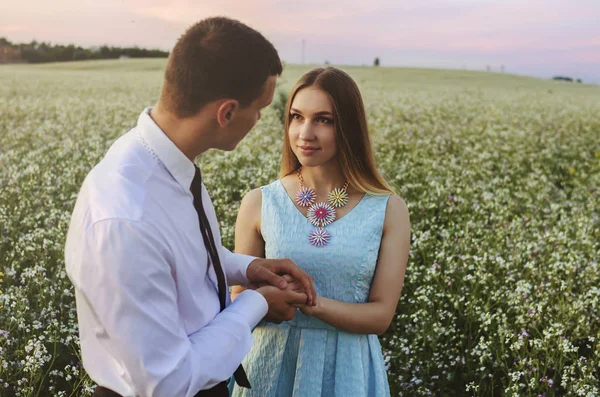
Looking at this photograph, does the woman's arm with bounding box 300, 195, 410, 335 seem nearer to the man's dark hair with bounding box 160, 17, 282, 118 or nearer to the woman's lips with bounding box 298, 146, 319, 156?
the woman's lips with bounding box 298, 146, 319, 156

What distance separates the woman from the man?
26.1 inches

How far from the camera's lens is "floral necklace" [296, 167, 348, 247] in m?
2.70

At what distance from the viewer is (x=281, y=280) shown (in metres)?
2.30

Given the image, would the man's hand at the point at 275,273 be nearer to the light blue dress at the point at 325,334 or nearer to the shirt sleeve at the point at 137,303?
the light blue dress at the point at 325,334

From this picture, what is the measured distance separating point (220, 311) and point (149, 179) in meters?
0.53

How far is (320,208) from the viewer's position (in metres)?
2.76

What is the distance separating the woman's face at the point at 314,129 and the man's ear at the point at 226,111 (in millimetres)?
859

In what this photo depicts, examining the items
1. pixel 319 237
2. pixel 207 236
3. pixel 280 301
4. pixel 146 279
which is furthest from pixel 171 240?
pixel 319 237

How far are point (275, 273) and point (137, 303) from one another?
2.92 ft

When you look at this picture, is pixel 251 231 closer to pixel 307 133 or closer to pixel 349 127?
pixel 307 133

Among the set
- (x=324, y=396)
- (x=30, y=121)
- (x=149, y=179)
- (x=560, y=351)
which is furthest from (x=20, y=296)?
(x=30, y=121)

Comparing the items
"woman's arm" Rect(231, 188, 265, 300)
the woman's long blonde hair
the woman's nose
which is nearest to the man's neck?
the woman's nose

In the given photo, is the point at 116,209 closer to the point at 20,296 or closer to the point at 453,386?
the point at 20,296

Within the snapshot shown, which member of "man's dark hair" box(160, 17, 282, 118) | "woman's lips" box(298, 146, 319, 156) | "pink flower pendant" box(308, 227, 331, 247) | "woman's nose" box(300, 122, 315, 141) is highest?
Result: "man's dark hair" box(160, 17, 282, 118)
